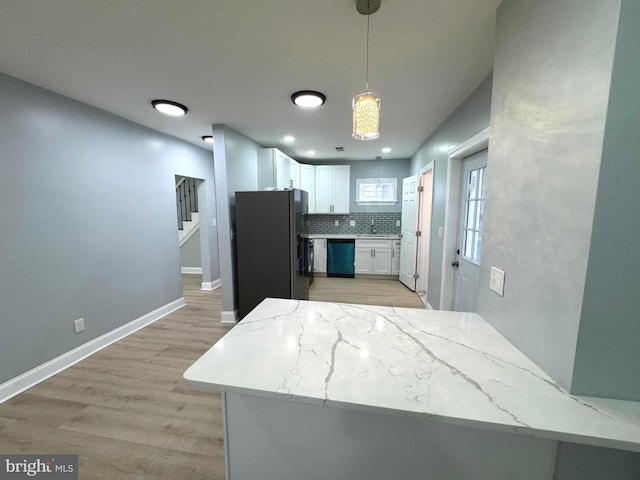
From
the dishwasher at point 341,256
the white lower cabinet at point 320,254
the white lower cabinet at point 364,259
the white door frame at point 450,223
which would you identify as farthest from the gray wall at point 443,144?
the white lower cabinet at point 320,254

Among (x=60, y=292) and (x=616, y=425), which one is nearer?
(x=616, y=425)

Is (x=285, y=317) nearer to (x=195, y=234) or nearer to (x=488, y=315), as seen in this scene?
(x=488, y=315)

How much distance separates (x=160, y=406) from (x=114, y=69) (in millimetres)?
2469

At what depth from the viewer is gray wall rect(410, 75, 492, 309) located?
197 cm

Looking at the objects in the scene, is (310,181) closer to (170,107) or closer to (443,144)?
(443,144)

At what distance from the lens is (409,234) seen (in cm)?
441

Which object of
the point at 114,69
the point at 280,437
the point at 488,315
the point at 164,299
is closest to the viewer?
the point at 280,437

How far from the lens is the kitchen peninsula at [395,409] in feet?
2.32

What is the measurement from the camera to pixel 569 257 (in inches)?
31.2

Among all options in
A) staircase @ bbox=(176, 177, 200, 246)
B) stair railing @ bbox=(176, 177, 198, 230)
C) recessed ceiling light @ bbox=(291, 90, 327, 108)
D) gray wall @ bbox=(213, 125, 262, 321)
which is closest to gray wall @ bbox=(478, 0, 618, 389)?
recessed ceiling light @ bbox=(291, 90, 327, 108)

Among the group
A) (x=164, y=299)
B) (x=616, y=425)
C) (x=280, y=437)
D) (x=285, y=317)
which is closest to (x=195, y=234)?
(x=164, y=299)

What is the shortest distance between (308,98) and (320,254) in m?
3.39

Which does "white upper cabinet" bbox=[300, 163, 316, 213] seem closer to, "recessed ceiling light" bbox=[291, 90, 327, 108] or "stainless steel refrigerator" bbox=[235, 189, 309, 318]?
"stainless steel refrigerator" bbox=[235, 189, 309, 318]

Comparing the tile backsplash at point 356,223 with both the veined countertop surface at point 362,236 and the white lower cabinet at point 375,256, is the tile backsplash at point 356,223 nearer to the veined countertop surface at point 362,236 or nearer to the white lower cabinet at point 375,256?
the veined countertop surface at point 362,236
